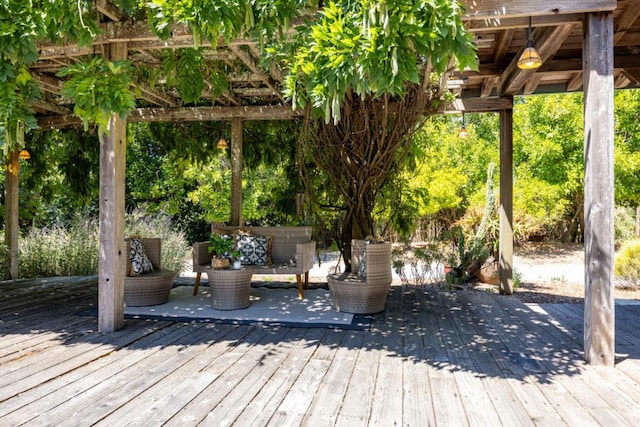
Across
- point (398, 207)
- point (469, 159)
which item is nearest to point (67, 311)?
point (398, 207)

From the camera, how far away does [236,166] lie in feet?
22.8

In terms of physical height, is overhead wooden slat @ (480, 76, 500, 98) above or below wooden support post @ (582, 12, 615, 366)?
above

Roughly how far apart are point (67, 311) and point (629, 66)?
22.8 feet

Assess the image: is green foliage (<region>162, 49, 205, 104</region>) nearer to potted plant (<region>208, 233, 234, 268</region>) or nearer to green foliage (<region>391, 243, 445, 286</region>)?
potted plant (<region>208, 233, 234, 268</region>)

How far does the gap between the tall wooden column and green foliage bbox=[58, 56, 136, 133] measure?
0.47m

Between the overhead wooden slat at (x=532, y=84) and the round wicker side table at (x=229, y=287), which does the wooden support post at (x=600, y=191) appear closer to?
the overhead wooden slat at (x=532, y=84)

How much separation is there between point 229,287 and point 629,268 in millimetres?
6111

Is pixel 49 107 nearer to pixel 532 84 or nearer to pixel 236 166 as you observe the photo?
pixel 236 166

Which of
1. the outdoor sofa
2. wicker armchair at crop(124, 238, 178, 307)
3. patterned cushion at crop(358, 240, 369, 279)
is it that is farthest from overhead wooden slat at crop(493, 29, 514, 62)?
wicker armchair at crop(124, 238, 178, 307)

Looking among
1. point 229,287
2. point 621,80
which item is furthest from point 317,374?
point 621,80

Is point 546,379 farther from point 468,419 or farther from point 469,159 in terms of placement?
point 469,159

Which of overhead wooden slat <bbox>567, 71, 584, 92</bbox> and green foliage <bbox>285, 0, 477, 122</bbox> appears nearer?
green foliage <bbox>285, 0, 477, 122</bbox>

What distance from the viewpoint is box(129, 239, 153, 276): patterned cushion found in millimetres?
4965

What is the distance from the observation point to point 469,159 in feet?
43.7
